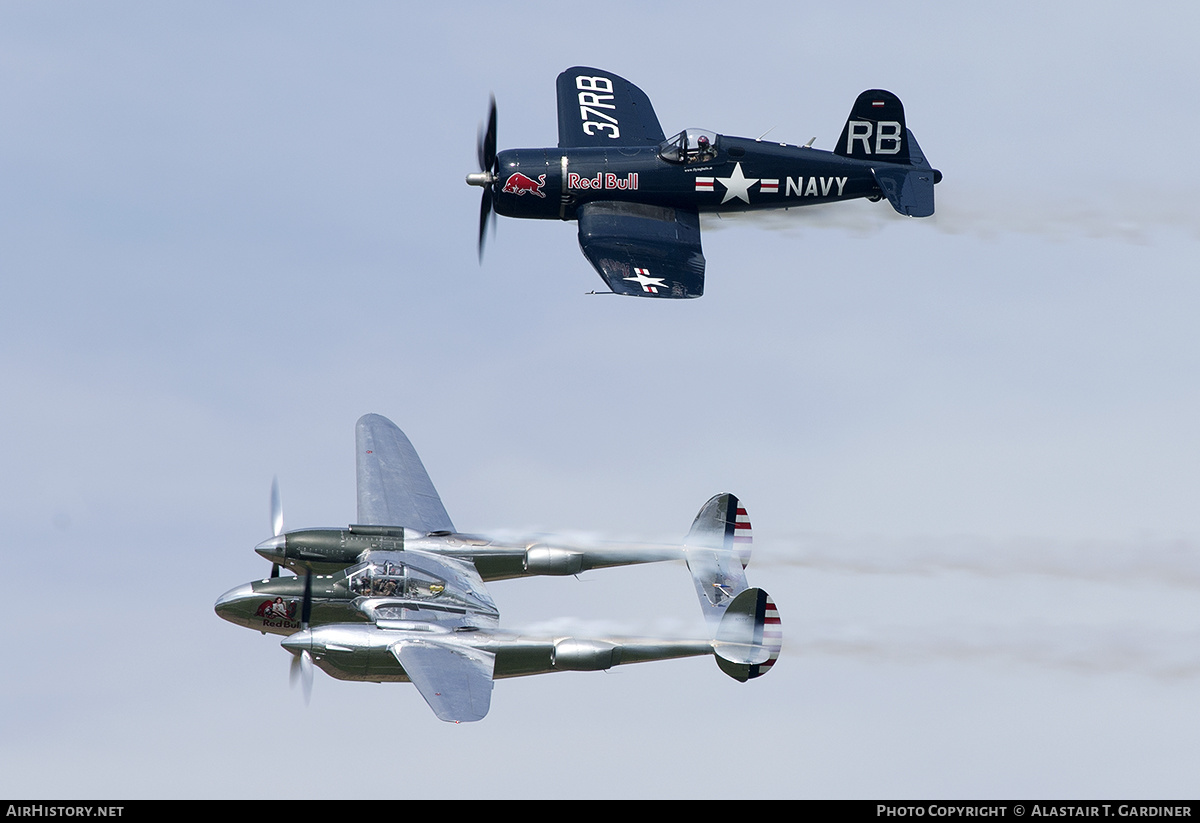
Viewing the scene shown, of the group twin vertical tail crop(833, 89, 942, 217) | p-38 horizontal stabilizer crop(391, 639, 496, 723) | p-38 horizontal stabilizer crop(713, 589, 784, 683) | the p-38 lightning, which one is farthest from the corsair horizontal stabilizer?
p-38 horizontal stabilizer crop(391, 639, 496, 723)

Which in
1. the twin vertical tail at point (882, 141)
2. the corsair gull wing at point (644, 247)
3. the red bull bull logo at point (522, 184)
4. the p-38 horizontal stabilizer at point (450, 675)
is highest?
the twin vertical tail at point (882, 141)

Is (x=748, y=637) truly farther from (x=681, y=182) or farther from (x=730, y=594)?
(x=681, y=182)

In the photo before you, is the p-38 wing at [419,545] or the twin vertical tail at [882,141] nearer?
the p-38 wing at [419,545]

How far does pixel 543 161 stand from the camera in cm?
5203

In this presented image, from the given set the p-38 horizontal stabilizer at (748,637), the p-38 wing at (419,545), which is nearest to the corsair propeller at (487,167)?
the p-38 wing at (419,545)

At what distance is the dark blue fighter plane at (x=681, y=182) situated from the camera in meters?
51.4

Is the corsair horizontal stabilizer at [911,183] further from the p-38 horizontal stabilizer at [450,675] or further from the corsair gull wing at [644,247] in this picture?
the p-38 horizontal stabilizer at [450,675]

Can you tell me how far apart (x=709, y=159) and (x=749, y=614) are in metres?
13.5

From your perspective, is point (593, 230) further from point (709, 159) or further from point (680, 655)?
point (680, 655)

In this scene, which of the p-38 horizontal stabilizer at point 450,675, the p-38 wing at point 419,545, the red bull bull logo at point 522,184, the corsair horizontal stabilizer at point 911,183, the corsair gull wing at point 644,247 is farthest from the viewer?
the corsair horizontal stabilizer at point 911,183

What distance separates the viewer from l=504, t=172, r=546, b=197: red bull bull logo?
170ft

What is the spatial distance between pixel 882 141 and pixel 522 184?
31.3 ft

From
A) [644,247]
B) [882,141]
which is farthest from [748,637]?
[882,141]

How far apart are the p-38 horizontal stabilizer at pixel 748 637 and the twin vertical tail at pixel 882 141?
533 inches
